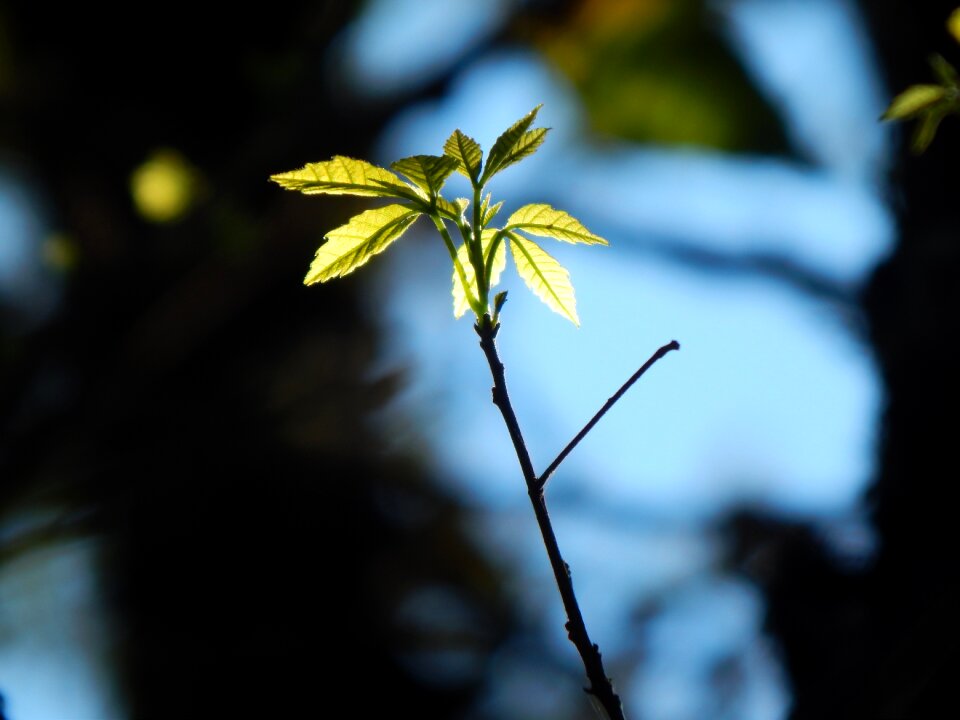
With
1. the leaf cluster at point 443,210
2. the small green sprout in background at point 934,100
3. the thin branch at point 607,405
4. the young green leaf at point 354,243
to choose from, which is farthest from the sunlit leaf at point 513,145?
the small green sprout in background at point 934,100

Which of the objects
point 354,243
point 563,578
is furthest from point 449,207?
point 563,578

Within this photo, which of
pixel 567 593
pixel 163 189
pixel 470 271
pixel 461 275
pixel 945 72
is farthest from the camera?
pixel 163 189

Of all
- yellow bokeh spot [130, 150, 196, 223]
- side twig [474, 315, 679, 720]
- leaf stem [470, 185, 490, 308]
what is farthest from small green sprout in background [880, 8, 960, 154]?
yellow bokeh spot [130, 150, 196, 223]

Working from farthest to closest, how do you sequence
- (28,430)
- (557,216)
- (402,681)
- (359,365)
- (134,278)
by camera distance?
(359,365)
(402,681)
(134,278)
(28,430)
(557,216)

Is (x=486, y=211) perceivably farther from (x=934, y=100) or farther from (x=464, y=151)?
(x=934, y=100)

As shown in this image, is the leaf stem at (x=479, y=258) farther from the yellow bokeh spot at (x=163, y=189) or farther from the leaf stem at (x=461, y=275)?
the yellow bokeh spot at (x=163, y=189)

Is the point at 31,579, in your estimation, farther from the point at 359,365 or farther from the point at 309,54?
the point at 309,54

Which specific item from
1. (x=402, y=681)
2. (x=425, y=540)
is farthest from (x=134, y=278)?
(x=402, y=681)
